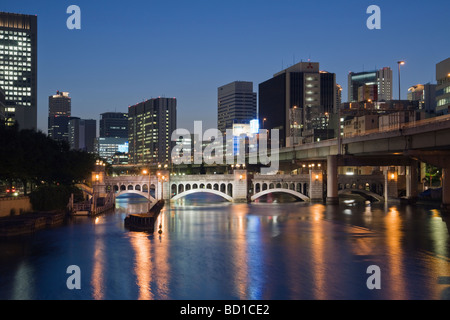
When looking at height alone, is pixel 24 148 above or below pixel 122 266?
above

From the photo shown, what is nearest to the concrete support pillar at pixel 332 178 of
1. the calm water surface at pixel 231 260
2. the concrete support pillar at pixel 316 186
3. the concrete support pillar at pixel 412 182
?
the concrete support pillar at pixel 316 186

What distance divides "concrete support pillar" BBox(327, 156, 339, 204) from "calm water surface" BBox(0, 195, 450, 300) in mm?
28412

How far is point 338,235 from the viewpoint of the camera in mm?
56750

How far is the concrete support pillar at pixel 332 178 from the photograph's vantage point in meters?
96.4

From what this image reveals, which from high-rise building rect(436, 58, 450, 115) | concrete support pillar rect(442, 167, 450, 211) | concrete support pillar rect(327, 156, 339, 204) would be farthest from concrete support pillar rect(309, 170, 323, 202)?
high-rise building rect(436, 58, 450, 115)

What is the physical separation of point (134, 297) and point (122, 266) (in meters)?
9.13

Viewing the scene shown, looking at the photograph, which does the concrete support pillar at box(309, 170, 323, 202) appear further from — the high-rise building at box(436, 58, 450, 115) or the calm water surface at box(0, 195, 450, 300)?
the calm water surface at box(0, 195, 450, 300)

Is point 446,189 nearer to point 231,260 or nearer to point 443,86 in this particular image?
point 443,86

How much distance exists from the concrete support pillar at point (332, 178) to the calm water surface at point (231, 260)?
28.4 m

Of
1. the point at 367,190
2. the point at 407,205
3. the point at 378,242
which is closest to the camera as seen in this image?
the point at 378,242

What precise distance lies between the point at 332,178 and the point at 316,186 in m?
11.2
